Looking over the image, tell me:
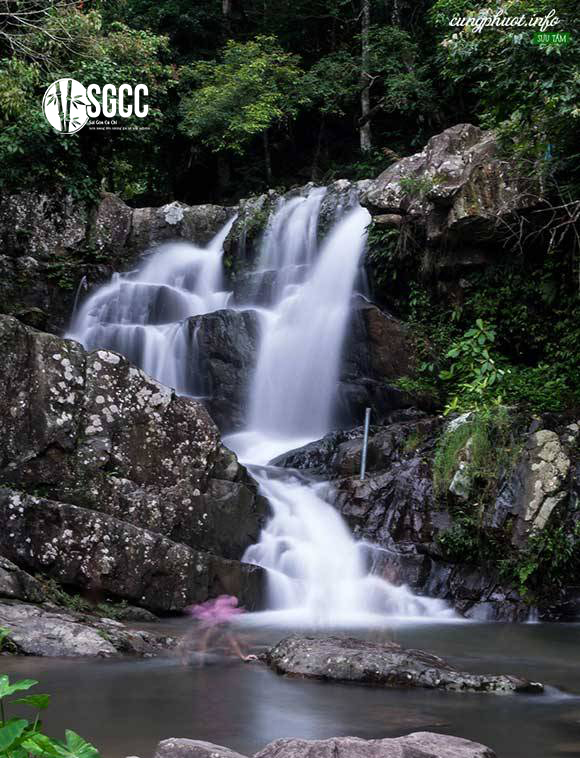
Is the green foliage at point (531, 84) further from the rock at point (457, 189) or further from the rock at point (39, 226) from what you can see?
the rock at point (39, 226)

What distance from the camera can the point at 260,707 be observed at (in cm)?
498

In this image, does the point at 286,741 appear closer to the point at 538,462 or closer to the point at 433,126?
the point at 538,462

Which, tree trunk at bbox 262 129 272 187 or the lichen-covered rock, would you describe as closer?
the lichen-covered rock

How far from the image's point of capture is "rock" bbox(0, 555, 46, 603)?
7035mm

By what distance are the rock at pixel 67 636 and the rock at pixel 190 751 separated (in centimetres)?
291

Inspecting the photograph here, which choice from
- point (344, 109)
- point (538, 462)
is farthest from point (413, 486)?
point (344, 109)

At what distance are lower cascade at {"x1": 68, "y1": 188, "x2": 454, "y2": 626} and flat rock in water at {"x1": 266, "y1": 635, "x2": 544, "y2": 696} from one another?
2164 millimetres

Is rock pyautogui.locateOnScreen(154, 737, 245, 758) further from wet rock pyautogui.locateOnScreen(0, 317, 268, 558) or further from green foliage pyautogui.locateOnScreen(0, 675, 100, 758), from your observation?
wet rock pyautogui.locateOnScreen(0, 317, 268, 558)

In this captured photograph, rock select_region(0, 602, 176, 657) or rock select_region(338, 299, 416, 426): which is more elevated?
rock select_region(338, 299, 416, 426)

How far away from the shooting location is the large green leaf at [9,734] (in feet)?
6.74

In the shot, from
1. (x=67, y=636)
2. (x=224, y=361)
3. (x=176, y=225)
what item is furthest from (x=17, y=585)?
(x=176, y=225)

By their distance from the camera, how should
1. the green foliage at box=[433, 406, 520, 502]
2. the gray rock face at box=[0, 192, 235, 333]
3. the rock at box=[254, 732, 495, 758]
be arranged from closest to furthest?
the rock at box=[254, 732, 495, 758] → the green foliage at box=[433, 406, 520, 502] → the gray rock face at box=[0, 192, 235, 333]

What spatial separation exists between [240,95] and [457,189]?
9.67m

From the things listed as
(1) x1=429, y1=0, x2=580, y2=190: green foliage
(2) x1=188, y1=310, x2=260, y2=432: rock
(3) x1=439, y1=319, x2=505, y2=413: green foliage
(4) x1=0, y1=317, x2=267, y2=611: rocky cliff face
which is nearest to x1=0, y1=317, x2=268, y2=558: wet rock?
(4) x1=0, y1=317, x2=267, y2=611: rocky cliff face
